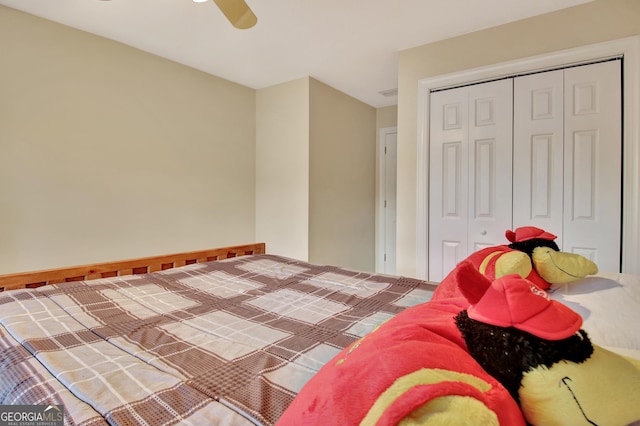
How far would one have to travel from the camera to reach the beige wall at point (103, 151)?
200 cm

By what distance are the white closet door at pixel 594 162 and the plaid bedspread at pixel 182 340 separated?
48.2 inches

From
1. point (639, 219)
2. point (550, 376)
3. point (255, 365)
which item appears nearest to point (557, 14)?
point (639, 219)

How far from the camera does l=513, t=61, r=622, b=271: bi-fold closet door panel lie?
1.89 meters

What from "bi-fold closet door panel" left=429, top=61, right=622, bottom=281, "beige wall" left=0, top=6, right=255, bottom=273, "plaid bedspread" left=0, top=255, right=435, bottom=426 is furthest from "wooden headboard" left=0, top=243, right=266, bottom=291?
"bi-fold closet door panel" left=429, top=61, right=622, bottom=281

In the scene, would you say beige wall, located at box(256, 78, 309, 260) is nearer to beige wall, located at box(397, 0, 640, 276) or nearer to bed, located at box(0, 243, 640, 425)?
beige wall, located at box(397, 0, 640, 276)

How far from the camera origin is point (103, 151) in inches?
93.5

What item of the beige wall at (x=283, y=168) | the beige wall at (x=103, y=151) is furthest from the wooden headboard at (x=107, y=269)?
the beige wall at (x=283, y=168)

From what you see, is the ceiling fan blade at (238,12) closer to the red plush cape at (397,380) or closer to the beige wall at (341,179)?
the red plush cape at (397,380)

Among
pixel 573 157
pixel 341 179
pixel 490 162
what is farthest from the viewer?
pixel 341 179

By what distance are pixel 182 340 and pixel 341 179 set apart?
2862 millimetres

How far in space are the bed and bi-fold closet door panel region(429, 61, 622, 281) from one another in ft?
3.04

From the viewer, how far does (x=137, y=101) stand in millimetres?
2557

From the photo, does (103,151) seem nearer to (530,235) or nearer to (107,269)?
(107,269)

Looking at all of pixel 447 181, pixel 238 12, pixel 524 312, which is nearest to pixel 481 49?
pixel 447 181
